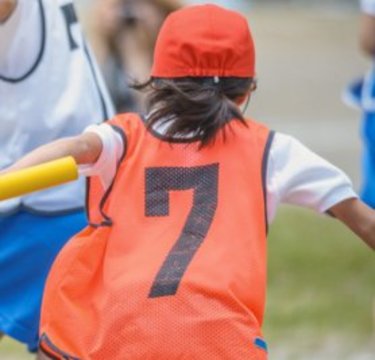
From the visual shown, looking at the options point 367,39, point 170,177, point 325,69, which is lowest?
point 325,69

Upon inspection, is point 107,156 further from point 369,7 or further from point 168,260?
point 369,7

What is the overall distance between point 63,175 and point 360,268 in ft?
16.3

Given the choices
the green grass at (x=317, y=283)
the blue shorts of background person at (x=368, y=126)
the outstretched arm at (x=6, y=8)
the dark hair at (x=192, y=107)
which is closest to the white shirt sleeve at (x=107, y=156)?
the dark hair at (x=192, y=107)

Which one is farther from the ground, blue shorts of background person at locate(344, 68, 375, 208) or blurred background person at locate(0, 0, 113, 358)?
blurred background person at locate(0, 0, 113, 358)

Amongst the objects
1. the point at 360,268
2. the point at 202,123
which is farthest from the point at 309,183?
the point at 360,268

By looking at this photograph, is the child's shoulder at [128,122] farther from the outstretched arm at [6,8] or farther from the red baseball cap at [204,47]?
the outstretched arm at [6,8]

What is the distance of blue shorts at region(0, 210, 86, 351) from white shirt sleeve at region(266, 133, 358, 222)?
0.91m

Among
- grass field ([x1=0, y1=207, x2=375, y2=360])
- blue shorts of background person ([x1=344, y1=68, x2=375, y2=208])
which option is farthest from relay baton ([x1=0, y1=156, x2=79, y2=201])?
grass field ([x1=0, y1=207, x2=375, y2=360])

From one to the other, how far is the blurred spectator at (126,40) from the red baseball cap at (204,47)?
458 cm

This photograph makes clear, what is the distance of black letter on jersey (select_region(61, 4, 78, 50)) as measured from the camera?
16.2ft

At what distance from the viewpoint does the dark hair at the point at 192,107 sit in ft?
13.9

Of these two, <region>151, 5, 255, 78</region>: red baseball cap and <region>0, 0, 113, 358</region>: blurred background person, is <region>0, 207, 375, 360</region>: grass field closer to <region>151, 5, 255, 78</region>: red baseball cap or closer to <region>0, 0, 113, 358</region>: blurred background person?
<region>0, 0, 113, 358</region>: blurred background person

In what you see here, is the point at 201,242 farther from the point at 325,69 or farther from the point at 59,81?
the point at 325,69

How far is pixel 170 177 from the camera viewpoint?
4.20 meters
